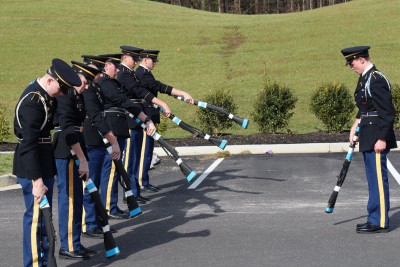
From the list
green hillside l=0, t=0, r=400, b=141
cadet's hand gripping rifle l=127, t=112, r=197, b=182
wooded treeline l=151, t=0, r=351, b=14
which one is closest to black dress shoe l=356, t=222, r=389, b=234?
cadet's hand gripping rifle l=127, t=112, r=197, b=182

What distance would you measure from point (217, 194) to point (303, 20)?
120 ft

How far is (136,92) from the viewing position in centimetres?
1072

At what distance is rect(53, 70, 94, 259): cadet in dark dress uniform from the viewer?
25.0ft

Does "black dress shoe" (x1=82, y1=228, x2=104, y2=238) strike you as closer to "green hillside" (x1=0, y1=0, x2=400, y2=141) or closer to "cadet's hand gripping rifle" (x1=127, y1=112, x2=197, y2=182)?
"cadet's hand gripping rifle" (x1=127, y1=112, x2=197, y2=182)

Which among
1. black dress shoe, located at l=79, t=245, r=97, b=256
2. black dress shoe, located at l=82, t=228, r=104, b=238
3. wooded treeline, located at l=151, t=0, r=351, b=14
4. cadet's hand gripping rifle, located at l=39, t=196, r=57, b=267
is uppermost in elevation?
wooded treeline, located at l=151, t=0, r=351, b=14

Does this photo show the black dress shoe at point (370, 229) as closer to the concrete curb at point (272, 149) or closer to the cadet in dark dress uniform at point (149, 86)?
the cadet in dark dress uniform at point (149, 86)

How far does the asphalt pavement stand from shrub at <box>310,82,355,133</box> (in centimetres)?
553

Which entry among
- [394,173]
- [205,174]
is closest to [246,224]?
[205,174]

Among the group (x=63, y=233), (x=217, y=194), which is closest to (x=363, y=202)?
(x=217, y=194)

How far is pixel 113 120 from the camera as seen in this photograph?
9844 millimetres

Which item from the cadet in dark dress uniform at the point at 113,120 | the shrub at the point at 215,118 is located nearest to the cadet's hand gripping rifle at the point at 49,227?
the cadet in dark dress uniform at the point at 113,120

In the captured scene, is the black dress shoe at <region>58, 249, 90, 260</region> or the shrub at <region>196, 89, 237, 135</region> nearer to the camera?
the black dress shoe at <region>58, 249, 90, 260</region>

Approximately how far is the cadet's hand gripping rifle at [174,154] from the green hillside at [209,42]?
1188 cm

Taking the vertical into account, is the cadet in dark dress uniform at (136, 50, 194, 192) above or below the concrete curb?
above
